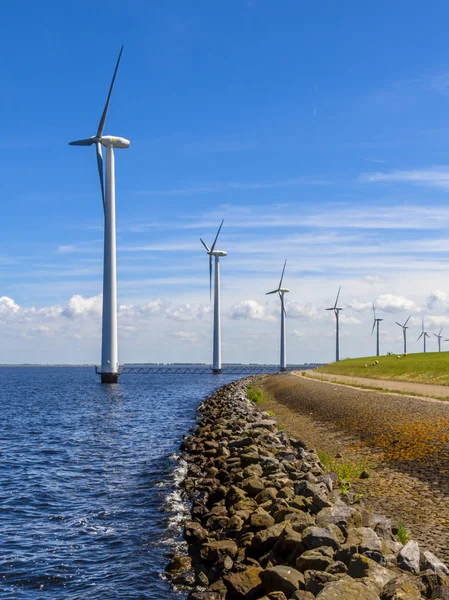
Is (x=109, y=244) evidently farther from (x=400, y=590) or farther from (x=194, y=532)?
(x=400, y=590)

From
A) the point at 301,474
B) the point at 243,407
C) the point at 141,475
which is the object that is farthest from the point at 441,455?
the point at 243,407

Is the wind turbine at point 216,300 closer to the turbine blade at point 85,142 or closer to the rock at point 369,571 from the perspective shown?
the turbine blade at point 85,142

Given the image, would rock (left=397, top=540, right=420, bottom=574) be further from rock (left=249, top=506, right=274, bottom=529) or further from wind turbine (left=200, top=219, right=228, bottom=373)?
wind turbine (left=200, top=219, right=228, bottom=373)

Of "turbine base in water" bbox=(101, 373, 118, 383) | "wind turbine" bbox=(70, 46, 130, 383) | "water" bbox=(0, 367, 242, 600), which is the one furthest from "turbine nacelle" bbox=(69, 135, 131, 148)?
"water" bbox=(0, 367, 242, 600)

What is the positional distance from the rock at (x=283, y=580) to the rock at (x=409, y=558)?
1635 mm

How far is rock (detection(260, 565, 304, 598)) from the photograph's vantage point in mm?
9742

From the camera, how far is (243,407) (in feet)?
147

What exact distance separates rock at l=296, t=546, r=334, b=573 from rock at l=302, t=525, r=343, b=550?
24 cm

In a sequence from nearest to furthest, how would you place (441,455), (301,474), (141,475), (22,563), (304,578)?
(304,578)
(22,563)
(301,474)
(441,455)
(141,475)

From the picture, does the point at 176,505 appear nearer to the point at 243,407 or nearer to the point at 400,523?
the point at 400,523

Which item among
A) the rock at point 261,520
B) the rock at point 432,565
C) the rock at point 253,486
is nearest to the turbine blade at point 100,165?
the rock at point 253,486

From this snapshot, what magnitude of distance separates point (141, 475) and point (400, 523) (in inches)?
525

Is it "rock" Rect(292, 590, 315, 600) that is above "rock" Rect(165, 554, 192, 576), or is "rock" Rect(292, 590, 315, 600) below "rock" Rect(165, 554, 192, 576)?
above

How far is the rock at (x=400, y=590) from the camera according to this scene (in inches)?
342
